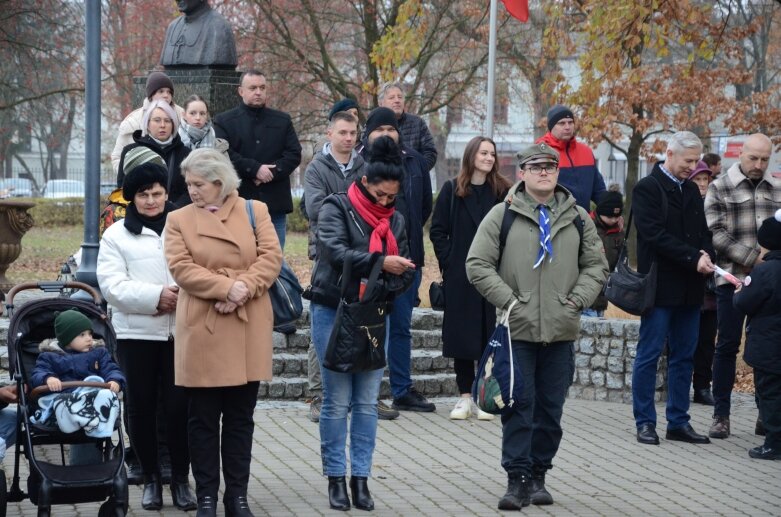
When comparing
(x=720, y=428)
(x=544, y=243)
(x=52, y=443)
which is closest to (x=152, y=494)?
(x=52, y=443)

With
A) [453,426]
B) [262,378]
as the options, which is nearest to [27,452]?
[262,378]

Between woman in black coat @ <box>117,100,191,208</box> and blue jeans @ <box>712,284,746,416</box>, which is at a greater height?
woman in black coat @ <box>117,100,191,208</box>

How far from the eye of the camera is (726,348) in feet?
32.2

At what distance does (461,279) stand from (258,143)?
222 centimetres

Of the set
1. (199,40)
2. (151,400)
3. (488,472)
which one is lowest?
(488,472)

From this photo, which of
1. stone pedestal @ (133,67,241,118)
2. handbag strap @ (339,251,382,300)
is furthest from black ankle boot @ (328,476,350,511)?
stone pedestal @ (133,67,241,118)

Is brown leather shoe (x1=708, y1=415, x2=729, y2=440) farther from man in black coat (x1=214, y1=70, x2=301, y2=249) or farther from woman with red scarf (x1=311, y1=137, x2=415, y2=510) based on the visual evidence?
man in black coat (x1=214, y1=70, x2=301, y2=249)

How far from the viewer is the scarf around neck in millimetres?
10039

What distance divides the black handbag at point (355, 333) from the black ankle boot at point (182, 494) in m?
1.02

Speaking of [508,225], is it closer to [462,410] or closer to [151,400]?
[151,400]

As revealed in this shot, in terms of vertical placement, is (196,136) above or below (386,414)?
above

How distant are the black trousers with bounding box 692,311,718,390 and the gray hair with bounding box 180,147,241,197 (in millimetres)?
5776

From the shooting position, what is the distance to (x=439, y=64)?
95.4 feet

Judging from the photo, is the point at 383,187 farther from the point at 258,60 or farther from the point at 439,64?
the point at 439,64
